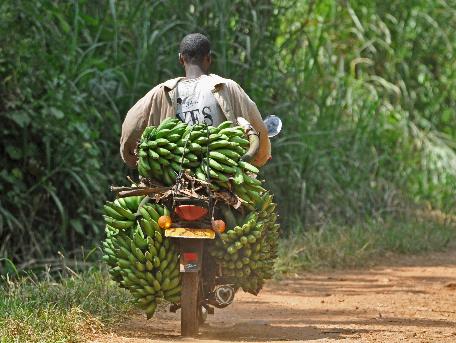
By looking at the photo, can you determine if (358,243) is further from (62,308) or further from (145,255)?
(145,255)

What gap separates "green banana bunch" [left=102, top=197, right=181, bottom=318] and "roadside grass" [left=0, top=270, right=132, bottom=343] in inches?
13.6

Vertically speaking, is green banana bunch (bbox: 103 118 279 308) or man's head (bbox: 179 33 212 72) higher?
man's head (bbox: 179 33 212 72)

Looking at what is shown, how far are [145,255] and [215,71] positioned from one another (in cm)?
511

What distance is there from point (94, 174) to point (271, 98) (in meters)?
2.38

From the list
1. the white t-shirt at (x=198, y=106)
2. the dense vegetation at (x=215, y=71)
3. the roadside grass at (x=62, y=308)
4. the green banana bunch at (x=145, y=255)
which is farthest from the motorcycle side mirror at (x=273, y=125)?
the dense vegetation at (x=215, y=71)

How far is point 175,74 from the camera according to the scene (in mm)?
11016

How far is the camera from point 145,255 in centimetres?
635

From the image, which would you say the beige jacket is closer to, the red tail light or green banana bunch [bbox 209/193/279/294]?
green banana bunch [bbox 209/193/279/294]

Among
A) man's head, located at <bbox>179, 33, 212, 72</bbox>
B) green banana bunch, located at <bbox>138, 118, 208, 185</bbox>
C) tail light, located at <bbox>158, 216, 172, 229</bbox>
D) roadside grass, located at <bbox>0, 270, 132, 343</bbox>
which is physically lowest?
roadside grass, located at <bbox>0, 270, 132, 343</bbox>

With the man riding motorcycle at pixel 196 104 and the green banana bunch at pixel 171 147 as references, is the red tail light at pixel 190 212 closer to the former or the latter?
the green banana bunch at pixel 171 147

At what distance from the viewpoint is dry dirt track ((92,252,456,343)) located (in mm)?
6855

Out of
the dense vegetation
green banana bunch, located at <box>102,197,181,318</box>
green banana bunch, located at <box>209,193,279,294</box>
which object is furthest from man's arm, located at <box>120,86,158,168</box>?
the dense vegetation

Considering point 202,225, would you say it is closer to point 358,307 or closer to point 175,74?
point 358,307

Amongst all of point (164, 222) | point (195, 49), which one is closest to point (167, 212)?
point (164, 222)
